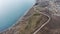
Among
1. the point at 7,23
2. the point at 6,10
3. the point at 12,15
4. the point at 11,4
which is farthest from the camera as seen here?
the point at 11,4

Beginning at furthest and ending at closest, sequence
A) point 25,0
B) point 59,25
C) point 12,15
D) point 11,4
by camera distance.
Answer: point 25,0 < point 11,4 < point 12,15 < point 59,25

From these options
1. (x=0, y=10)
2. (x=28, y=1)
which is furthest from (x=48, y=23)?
(x=28, y=1)

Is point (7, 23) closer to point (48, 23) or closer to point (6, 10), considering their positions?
point (6, 10)

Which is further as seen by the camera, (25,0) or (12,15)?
(25,0)

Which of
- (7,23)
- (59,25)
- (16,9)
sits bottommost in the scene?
(59,25)

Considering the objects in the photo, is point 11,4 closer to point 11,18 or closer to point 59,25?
point 11,18

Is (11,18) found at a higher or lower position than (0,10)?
lower
